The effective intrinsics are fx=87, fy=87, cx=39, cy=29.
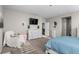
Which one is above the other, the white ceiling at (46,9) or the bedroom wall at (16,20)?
the white ceiling at (46,9)

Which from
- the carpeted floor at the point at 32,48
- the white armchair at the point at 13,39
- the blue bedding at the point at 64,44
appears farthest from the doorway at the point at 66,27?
the white armchair at the point at 13,39

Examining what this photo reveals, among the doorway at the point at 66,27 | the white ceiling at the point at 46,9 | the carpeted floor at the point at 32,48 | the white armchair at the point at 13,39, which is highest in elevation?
the white ceiling at the point at 46,9

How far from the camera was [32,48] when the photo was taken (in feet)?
3.42

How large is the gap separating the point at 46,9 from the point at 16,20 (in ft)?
1.26

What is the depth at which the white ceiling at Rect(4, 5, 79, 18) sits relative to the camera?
1005mm

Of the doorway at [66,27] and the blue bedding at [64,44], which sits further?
the doorway at [66,27]

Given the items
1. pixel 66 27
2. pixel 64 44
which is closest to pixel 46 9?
pixel 66 27

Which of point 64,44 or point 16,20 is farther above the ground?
point 16,20

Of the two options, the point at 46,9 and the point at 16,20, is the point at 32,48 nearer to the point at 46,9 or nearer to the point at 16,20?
the point at 16,20

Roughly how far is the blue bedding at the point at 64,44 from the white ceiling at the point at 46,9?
1.03ft

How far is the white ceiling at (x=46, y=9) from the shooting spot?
100 cm

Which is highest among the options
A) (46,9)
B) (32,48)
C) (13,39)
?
(46,9)

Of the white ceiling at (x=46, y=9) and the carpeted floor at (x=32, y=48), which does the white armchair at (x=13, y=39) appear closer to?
the carpeted floor at (x=32, y=48)
